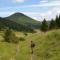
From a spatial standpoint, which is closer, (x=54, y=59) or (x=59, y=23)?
(x=54, y=59)

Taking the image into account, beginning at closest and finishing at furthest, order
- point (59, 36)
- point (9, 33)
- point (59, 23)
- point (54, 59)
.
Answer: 1. point (54, 59)
2. point (59, 36)
3. point (9, 33)
4. point (59, 23)

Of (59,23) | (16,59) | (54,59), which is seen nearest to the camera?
(54,59)

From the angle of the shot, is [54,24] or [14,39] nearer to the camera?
[14,39]

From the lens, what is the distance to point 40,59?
1634 inches

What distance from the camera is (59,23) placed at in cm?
12400

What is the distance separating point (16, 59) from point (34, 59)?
10.4 feet

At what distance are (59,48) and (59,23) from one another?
247ft

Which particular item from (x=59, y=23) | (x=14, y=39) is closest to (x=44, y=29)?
(x=59, y=23)

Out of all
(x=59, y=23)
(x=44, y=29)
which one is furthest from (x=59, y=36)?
(x=59, y=23)

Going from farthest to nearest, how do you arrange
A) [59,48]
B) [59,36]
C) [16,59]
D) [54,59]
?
[59,36]
[59,48]
[16,59]
[54,59]

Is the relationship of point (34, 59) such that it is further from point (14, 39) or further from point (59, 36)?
point (14, 39)

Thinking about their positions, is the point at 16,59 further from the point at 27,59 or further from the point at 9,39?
the point at 9,39

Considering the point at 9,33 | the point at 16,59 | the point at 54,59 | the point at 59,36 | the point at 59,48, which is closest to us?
the point at 54,59

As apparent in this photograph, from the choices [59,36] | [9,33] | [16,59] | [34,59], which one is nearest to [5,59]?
[16,59]
